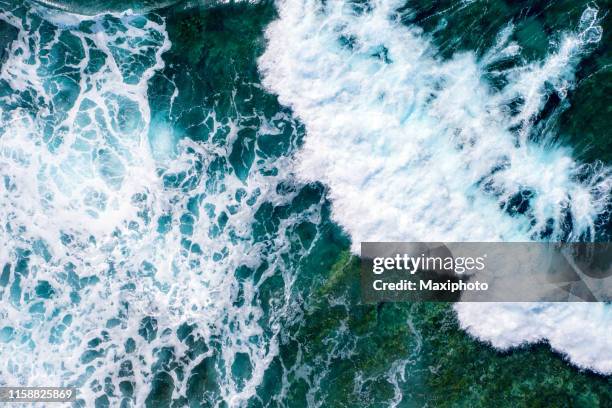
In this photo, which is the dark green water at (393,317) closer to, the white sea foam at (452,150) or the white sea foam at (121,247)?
the white sea foam at (452,150)

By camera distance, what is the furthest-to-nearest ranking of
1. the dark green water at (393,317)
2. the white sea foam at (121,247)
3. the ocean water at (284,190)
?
1. the white sea foam at (121,247)
2. the ocean water at (284,190)
3. the dark green water at (393,317)

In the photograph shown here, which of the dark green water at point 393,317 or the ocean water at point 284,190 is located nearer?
the dark green water at point 393,317

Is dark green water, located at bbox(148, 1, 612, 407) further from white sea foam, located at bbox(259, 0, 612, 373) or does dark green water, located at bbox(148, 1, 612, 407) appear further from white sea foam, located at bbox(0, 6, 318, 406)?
white sea foam, located at bbox(0, 6, 318, 406)

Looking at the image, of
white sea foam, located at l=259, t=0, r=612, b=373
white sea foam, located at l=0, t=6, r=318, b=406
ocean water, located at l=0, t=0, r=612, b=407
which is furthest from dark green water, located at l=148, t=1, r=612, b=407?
white sea foam, located at l=0, t=6, r=318, b=406

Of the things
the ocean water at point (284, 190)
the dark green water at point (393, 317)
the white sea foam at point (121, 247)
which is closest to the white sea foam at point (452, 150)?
the ocean water at point (284, 190)

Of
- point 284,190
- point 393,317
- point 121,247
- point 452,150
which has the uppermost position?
point 452,150

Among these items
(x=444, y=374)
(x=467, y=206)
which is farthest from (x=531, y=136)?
(x=444, y=374)

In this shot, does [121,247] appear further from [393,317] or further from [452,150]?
[452,150]

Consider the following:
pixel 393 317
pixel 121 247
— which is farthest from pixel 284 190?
pixel 121 247
